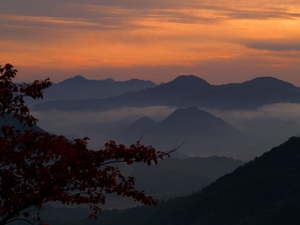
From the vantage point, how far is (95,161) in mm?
27797

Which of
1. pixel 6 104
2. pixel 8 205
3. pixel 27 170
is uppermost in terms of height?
pixel 6 104

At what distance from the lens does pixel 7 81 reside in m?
30.2

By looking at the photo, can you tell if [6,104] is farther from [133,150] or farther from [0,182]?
[133,150]

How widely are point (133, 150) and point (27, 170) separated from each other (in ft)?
17.8

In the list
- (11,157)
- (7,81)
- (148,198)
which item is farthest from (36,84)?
(148,198)

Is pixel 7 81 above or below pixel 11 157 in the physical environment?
above

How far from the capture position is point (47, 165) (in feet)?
92.4

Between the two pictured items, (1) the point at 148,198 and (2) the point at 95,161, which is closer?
(2) the point at 95,161

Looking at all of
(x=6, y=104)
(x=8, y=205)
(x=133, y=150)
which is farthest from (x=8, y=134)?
(x=133, y=150)

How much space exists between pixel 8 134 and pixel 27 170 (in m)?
2.74

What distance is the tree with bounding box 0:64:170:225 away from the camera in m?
27.3

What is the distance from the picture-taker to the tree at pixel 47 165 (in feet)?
89.7

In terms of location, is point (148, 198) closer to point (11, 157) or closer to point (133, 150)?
point (133, 150)

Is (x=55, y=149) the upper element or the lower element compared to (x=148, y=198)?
upper
